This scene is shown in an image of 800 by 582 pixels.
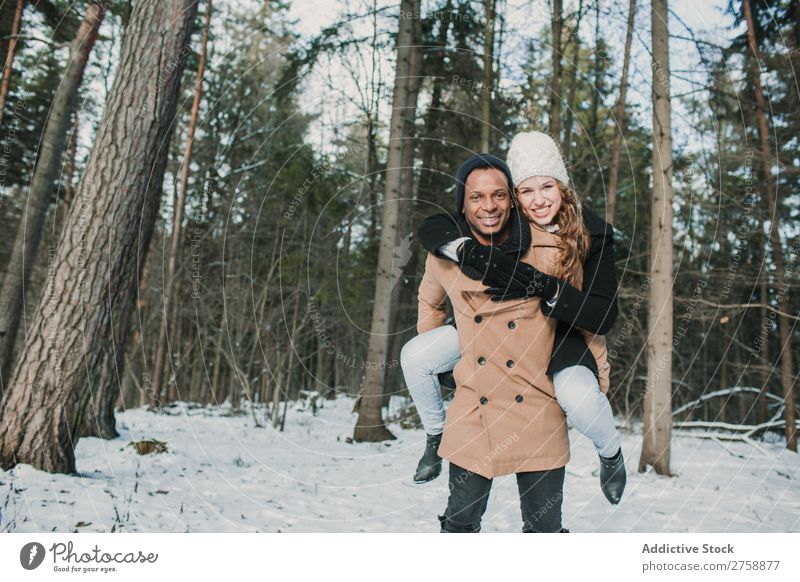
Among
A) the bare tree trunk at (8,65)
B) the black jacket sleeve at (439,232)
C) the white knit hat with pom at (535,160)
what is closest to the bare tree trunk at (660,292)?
the white knit hat with pom at (535,160)

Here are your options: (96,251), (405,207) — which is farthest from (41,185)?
(405,207)

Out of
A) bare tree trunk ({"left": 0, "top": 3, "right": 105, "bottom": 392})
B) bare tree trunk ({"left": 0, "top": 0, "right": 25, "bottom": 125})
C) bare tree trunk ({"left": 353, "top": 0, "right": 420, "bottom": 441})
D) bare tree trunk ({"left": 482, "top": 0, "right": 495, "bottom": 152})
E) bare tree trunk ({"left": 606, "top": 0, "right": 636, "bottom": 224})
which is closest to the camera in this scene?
bare tree trunk ({"left": 482, "top": 0, "right": 495, "bottom": 152})

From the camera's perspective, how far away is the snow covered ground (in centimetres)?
289

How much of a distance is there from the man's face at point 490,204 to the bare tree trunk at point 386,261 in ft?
10.0

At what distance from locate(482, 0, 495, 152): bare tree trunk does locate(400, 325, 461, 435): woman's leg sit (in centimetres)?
216

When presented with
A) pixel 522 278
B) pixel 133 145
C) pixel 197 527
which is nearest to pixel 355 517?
pixel 197 527

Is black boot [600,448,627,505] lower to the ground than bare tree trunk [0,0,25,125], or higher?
lower

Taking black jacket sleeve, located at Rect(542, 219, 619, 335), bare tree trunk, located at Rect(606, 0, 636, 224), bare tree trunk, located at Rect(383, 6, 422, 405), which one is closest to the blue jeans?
black jacket sleeve, located at Rect(542, 219, 619, 335)

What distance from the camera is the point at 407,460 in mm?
4312

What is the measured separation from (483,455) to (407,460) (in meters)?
2.64

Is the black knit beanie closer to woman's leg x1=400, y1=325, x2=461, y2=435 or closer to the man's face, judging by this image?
the man's face

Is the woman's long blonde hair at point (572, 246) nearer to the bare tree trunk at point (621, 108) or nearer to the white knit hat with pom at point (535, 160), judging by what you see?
the white knit hat with pom at point (535, 160)

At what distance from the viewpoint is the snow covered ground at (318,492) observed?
2893 millimetres

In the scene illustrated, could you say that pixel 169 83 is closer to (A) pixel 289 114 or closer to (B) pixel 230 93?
(A) pixel 289 114
